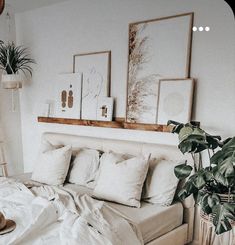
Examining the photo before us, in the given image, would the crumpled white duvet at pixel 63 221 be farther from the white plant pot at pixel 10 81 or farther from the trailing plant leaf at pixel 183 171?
the white plant pot at pixel 10 81

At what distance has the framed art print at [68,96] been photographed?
141 inches

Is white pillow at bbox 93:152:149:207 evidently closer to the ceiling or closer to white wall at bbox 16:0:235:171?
white wall at bbox 16:0:235:171

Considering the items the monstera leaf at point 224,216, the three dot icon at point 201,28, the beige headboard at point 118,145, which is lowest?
the monstera leaf at point 224,216

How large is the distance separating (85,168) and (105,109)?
0.71 meters

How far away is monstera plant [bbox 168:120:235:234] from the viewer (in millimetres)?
1826

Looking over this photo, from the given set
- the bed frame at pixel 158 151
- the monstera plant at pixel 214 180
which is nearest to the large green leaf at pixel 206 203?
the monstera plant at pixel 214 180

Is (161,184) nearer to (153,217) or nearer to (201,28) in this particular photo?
(153,217)

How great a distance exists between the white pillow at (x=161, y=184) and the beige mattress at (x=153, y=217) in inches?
2.5

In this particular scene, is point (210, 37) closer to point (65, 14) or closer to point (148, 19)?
point (148, 19)

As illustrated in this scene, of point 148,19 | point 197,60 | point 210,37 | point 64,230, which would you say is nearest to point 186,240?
point 64,230

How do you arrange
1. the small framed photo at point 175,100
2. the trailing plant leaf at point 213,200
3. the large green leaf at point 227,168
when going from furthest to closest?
1. the small framed photo at point 175,100
2. the trailing plant leaf at point 213,200
3. the large green leaf at point 227,168

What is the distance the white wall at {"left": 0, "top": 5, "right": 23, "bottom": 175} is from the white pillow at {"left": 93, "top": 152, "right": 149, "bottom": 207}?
6.93 feet

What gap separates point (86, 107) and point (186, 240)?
6.01 feet

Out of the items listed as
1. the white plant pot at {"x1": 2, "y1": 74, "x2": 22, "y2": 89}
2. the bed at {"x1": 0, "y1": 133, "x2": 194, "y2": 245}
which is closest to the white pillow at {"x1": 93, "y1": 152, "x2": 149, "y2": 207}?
the bed at {"x1": 0, "y1": 133, "x2": 194, "y2": 245}
